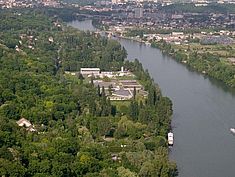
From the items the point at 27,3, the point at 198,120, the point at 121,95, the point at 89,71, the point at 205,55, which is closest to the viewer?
the point at 198,120

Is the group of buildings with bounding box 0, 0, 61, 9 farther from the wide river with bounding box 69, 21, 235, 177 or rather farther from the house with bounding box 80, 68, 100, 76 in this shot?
the house with bounding box 80, 68, 100, 76

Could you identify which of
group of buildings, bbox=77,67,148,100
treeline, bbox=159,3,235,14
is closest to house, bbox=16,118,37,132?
group of buildings, bbox=77,67,148,100

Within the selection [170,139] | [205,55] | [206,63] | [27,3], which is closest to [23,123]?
[170,139]

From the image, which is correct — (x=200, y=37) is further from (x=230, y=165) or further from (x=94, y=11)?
(x=230, y=165)

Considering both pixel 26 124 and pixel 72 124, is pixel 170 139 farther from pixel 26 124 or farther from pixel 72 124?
pixel 26 124

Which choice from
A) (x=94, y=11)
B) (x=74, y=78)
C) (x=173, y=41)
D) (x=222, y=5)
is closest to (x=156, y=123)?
(x=74, y=78)

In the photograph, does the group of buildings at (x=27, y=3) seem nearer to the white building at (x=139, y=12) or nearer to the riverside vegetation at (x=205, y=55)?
the white building at (x=139, y=12)
